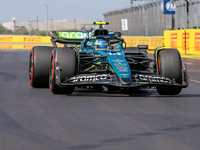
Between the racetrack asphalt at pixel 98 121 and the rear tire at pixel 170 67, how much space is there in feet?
0.87

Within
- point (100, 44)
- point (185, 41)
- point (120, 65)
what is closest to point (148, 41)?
point (185, 41)

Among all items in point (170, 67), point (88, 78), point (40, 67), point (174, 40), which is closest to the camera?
point (88, 78)

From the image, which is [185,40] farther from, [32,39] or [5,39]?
[5,39]

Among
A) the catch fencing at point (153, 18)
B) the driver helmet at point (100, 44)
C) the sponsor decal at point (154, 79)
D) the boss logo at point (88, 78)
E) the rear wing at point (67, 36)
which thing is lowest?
the sponsor decal at point (154, 79)

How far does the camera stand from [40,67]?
10.4m

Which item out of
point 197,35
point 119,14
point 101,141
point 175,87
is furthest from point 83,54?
point 119,14

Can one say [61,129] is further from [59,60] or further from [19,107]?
[59,60]

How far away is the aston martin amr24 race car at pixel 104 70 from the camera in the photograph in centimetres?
877

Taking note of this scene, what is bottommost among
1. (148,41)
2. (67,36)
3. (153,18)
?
(148,41)

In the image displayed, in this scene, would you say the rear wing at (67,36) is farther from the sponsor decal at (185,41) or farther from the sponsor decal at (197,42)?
the sponsor decal at (185,41)

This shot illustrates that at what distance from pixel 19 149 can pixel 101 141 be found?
3.21 feet

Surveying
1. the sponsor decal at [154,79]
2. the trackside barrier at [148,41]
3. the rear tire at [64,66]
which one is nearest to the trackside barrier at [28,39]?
the trackside barrier at [148,41]

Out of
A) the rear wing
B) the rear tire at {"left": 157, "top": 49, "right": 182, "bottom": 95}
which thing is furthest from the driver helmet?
the rear wing

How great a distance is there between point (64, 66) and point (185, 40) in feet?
65.9
